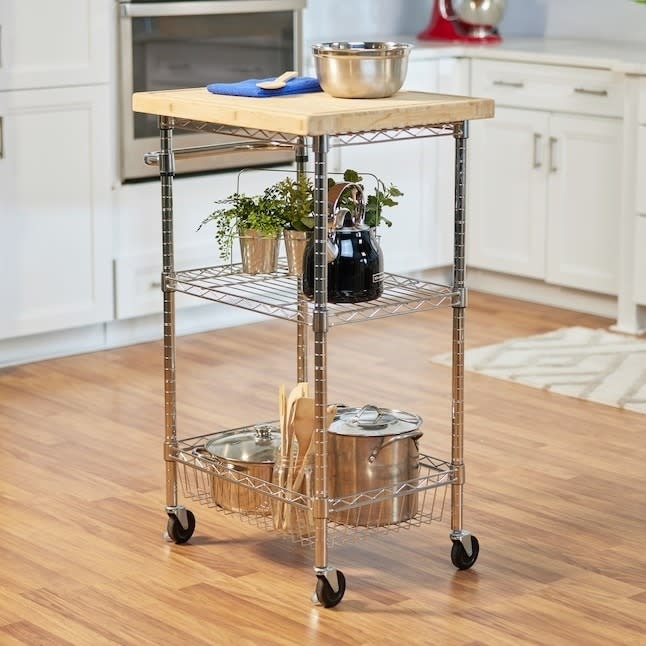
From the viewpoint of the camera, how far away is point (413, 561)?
290 centimetres

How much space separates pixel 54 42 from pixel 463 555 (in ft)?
7.30

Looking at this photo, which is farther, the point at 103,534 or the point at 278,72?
the point at 278,72

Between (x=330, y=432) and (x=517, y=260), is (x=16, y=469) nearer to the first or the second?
(x=330, y=432)

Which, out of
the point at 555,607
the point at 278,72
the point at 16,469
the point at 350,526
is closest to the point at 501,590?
the point at 555,607

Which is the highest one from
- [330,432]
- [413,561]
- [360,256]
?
[360,256]

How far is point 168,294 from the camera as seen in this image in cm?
294

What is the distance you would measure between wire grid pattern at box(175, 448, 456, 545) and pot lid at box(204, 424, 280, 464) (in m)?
0.03

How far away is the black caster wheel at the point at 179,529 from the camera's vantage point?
2982mm

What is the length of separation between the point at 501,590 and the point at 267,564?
1.58ft

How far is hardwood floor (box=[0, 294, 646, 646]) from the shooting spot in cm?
260

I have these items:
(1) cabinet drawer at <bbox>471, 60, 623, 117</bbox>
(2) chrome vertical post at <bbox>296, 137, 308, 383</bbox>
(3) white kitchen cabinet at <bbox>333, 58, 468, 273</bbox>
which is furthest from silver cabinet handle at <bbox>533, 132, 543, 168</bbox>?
(2) chrome vertical post at <bbox>296, 137, 308, 383</bbox>

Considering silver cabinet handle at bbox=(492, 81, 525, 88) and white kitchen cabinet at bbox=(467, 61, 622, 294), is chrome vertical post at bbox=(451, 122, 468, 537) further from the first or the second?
silver cabinet handle at bbox=(492, 81, 525, 88)

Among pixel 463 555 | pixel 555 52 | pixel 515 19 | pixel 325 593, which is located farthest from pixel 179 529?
pixel 515 19

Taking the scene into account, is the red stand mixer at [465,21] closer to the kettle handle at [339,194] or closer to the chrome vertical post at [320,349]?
the kettle handle at [339,194]
